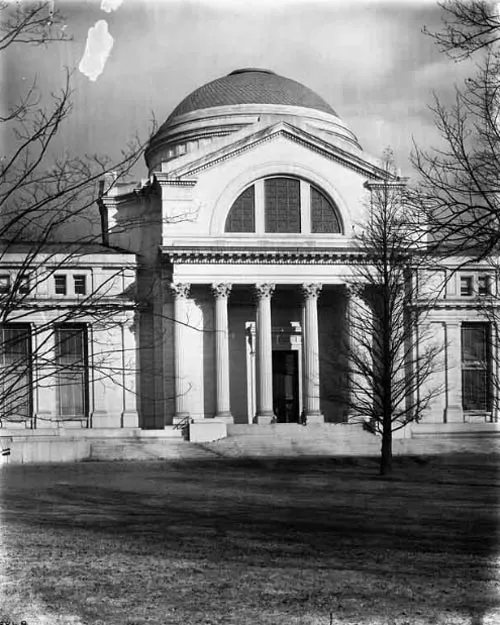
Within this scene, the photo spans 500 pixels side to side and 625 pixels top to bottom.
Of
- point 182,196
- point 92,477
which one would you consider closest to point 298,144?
point 182,196

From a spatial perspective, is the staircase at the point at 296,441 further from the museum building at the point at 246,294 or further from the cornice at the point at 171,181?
the cornice at the point at 171,181

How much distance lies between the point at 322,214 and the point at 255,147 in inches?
219

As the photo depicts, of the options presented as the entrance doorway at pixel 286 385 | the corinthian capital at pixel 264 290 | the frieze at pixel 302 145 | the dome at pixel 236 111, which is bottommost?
the entrance doorway at pixel 286 385

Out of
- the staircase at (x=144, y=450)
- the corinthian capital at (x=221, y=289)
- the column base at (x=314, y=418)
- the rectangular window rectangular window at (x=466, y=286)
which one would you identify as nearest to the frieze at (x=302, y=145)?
the corinthian capital at (x=221, y=289)

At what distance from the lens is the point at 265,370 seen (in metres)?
51.6

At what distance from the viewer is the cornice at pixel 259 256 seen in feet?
167

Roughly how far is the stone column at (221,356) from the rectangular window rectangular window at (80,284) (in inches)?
307

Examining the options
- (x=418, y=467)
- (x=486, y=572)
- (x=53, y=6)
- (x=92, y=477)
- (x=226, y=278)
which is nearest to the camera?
(x=53, y=6)

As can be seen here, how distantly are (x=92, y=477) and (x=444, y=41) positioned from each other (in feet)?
74.5

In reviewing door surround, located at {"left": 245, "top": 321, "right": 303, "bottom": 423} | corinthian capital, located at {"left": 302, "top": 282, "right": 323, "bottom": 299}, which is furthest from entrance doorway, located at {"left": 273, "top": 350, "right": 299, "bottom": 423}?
corinthian capital, located at {"left": 302, "top": 282, "right": 323, "bottom": 299}

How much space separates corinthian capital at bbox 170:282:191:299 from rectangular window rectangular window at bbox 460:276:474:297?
57.2ft

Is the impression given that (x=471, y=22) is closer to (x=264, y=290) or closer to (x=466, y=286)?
(x=264, y=290)

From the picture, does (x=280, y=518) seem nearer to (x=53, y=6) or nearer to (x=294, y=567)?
(x=294, y=567)

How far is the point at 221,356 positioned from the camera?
52.0 meters
